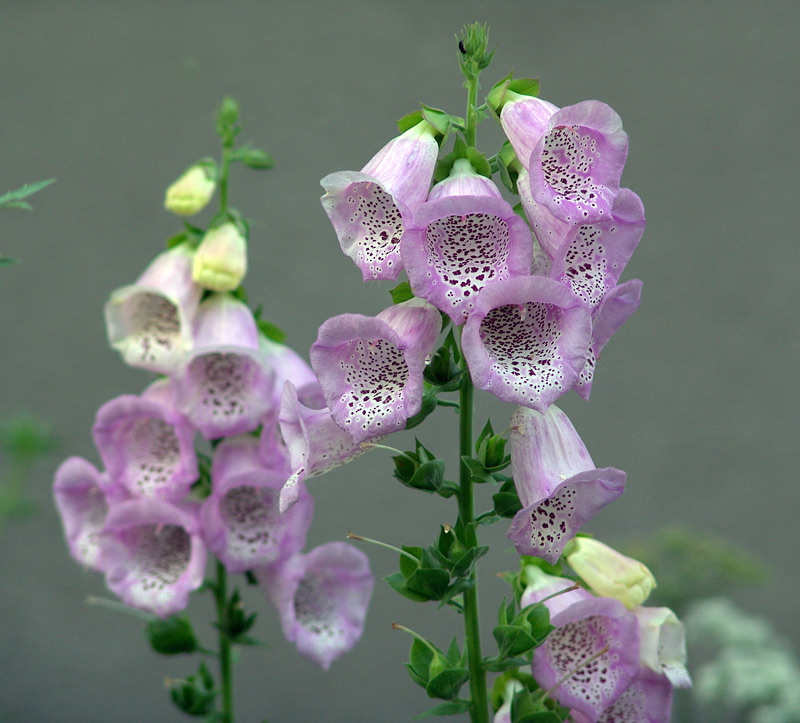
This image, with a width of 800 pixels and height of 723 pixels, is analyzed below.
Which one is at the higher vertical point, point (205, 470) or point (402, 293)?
point (402, 293)

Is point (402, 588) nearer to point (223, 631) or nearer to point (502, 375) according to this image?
point (502, 375)

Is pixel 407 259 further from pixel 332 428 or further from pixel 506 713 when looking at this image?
pixel 506 713

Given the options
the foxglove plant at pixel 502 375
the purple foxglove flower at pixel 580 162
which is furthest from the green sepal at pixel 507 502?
the purple foxglove flower at pixel 580 162

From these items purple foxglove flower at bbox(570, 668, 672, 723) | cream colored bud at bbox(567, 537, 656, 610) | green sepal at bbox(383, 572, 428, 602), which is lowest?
purple foxglove flower at bbox(570, 668, 672, 723)

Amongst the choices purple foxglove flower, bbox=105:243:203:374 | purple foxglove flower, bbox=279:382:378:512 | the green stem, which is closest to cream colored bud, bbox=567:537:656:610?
the green stem

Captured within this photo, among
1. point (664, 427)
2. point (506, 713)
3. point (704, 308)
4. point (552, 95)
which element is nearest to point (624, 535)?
point (664, 427)

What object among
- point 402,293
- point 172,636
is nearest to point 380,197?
point 402,293

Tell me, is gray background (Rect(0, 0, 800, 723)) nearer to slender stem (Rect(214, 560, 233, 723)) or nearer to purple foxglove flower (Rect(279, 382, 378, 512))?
slender stem (Rect(214, 560, 233, 723))
